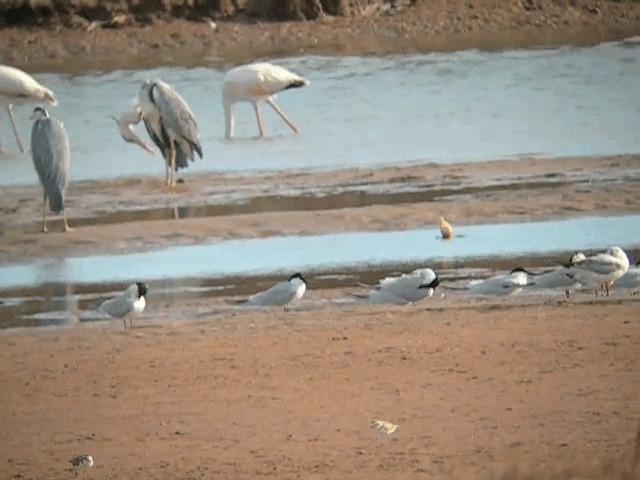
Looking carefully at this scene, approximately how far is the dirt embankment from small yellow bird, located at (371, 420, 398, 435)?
1518 centimetres

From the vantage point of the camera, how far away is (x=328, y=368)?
9.80 metres

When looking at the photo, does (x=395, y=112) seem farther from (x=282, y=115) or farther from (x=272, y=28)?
(x=272, y=28)

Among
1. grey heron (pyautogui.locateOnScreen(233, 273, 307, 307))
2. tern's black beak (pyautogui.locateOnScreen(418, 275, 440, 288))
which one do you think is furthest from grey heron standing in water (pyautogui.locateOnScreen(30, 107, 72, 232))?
tern's black beak (pyautogui.locateOnScreen(418, 275, 440, 288))

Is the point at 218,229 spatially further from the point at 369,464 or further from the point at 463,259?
the point at 369,464

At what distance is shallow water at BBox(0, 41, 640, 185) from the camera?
17.8 m

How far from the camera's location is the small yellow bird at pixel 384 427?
8594 millimetres

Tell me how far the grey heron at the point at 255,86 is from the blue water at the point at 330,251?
5194 millimetres

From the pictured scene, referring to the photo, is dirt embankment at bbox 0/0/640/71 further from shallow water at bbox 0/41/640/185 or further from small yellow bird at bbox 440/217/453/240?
small yellow bird at bbox 440/217/453/240

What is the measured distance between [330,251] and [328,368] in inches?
148

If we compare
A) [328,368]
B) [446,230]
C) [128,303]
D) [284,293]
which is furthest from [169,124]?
[328,368]

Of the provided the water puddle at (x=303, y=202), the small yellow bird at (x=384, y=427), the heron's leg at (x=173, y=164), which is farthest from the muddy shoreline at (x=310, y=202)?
the small yellow bird at (x=384, y=427)

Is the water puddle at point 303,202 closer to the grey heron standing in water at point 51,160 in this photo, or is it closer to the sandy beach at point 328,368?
the sandy beach at point 328,368

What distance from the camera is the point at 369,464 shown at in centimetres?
819

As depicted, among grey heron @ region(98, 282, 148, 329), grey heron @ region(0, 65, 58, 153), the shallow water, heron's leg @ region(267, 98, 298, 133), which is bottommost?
the shallow water
